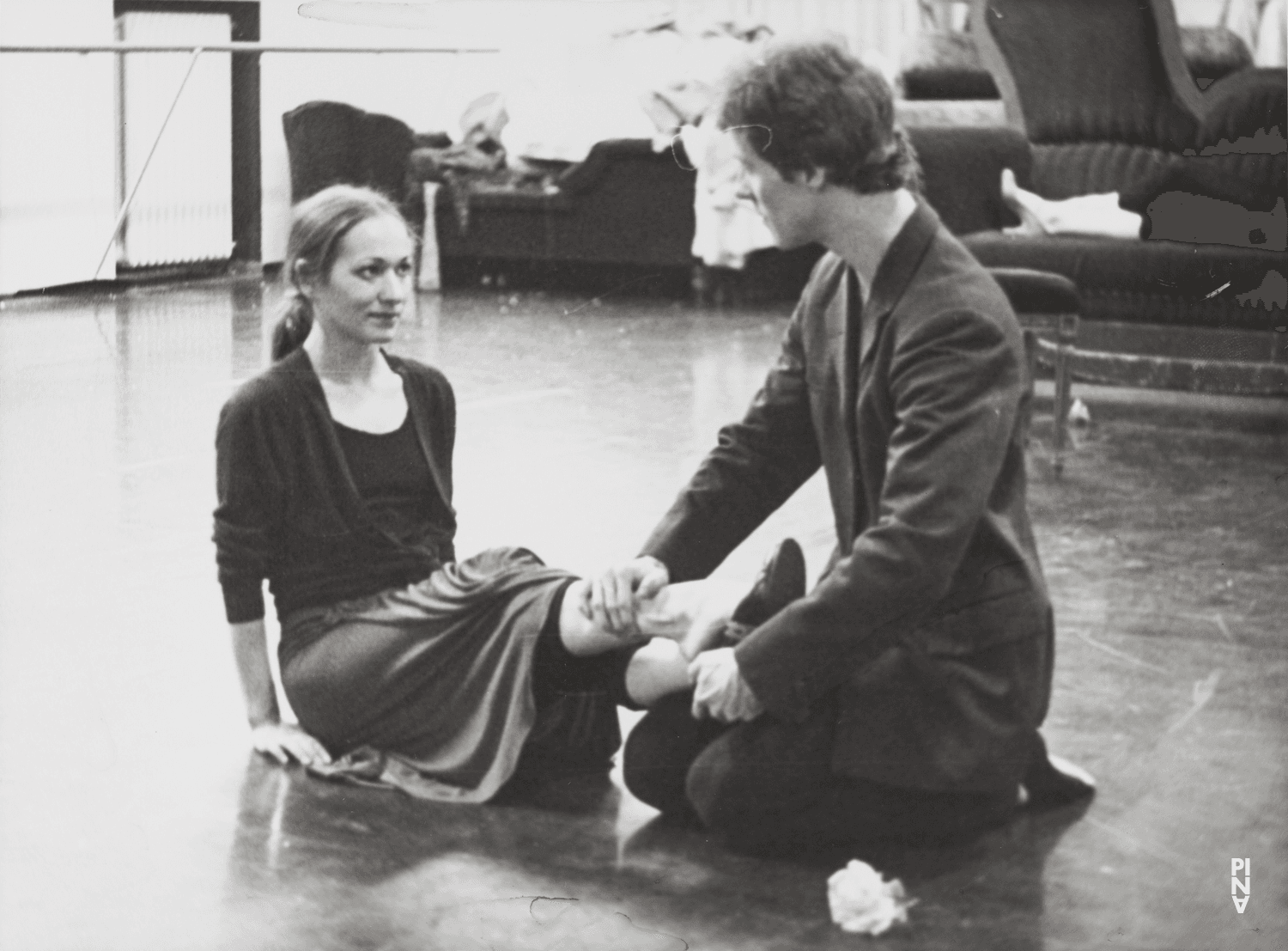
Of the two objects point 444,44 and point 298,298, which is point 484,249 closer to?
point 444,44

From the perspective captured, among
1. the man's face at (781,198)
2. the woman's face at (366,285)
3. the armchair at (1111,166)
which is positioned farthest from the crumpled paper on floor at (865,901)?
the armchair at (1111,166)

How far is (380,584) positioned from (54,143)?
2166 mm

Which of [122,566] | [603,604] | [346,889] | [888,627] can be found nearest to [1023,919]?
[888,627]

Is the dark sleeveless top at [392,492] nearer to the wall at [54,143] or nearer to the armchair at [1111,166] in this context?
the wall at [54,143]

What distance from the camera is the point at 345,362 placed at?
6.99ft

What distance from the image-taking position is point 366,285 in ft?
6.91

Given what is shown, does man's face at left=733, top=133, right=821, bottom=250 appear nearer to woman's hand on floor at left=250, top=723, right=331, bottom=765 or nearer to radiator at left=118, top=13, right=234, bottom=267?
woman's hand on floor at left=250, top=723, right=331, bottom=765

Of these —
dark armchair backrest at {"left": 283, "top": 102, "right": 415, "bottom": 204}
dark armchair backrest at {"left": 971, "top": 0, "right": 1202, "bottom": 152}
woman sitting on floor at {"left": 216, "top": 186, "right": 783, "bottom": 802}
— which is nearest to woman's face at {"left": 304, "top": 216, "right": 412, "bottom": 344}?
woman sitting on floor at {"left": 216, "top": 186, "right": 783, "bottom": 802}

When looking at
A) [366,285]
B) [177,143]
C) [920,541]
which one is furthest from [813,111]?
[177,143]

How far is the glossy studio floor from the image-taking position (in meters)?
1.69

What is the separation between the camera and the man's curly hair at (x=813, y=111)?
169 cm

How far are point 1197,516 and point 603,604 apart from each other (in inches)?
74.2

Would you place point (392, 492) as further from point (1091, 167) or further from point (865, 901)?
point (1091, 167)

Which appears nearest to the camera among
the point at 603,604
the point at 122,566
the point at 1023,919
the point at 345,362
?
the point at 1023,919
